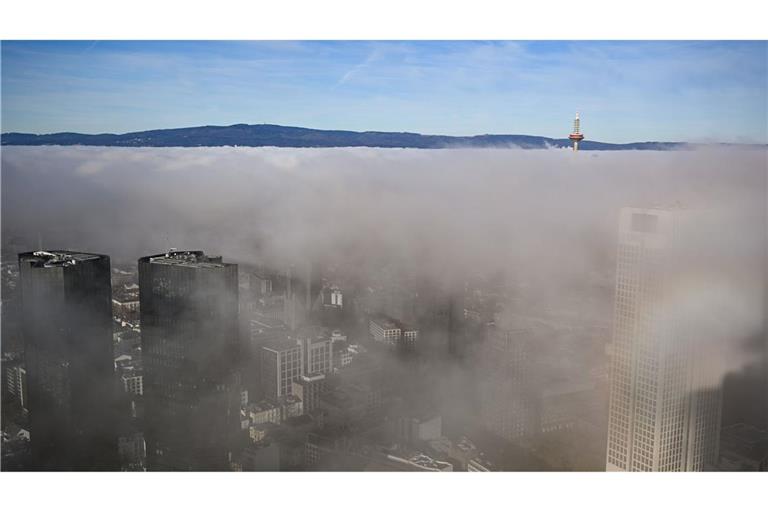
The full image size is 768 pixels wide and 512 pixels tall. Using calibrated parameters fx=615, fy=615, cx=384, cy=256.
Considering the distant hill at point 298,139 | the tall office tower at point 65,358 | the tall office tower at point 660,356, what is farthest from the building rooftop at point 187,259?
the tall office tower at point 660,356

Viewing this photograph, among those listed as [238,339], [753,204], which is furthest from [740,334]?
[238,339]

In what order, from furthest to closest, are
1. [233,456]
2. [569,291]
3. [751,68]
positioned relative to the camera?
1. [569,291]
2. [233,456]
3. [751,68]

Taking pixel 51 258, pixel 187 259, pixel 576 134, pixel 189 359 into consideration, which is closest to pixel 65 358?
pixel 51 258

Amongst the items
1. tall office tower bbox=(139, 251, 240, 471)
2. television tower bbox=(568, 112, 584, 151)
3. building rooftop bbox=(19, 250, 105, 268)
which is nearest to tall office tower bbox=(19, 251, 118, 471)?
building rooftop bbox=(19, 250, 105, 268)

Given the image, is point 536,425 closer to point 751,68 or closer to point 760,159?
point 760,159

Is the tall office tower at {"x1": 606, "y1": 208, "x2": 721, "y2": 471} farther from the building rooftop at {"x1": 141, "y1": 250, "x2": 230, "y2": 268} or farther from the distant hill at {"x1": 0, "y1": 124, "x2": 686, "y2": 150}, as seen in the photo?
the building rooftop at {"x1": 141, "y1": 250, "x2": 230, "y2": 268}

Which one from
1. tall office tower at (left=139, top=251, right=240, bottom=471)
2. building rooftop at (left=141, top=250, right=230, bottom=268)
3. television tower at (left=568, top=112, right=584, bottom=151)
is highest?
television tower at (left=568, top=112, right=584, bottom=151)
